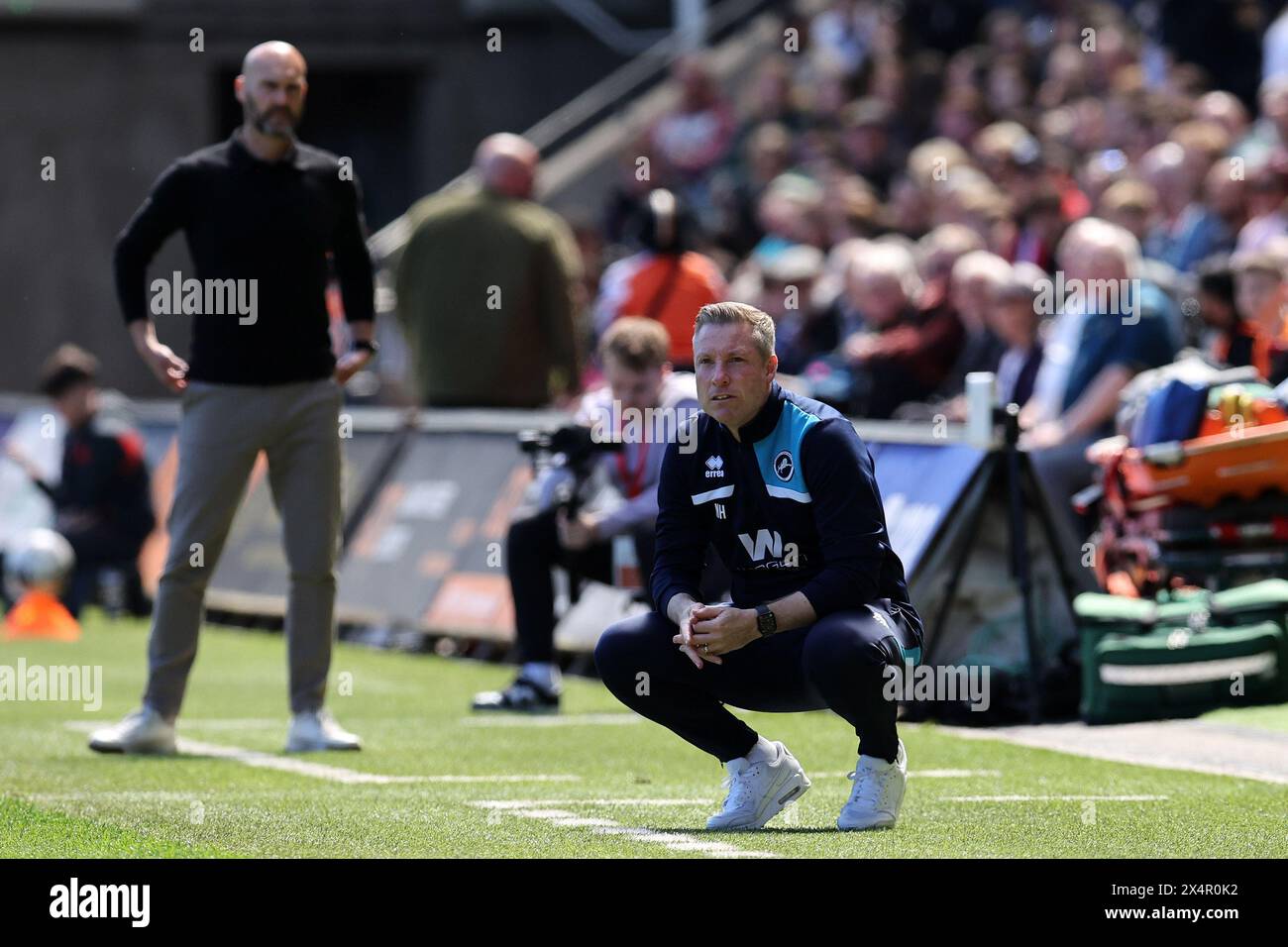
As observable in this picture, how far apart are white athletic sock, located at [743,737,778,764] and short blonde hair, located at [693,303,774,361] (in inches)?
45.2

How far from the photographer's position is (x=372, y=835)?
24.5 ft

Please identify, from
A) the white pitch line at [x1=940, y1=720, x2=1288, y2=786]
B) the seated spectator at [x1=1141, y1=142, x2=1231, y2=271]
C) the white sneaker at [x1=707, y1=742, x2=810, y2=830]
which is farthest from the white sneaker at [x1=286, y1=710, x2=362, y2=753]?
the seated spectator at [x1=1141, y1=142, x2=1231, y2=271]

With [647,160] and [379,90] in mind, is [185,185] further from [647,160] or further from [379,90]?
[379,90]

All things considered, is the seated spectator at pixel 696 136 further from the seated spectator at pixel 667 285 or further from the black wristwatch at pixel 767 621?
the black wristwatch at pixel 767 621

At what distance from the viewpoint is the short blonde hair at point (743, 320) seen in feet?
24.7

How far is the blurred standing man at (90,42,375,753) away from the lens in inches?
385

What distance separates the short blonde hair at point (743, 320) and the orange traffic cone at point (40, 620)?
9.42 meters

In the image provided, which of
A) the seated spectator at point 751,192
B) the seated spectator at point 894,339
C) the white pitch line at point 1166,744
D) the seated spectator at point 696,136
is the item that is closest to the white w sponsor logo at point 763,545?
the white pitch line at point 1166,744

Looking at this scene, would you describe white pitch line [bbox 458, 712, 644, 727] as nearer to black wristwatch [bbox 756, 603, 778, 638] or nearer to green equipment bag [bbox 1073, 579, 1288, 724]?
green equipment bag [bbox 1073, 579, 1288, 724]

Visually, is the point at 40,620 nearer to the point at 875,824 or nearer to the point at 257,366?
the point at 257,366

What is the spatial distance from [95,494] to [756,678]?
11.1 metres
